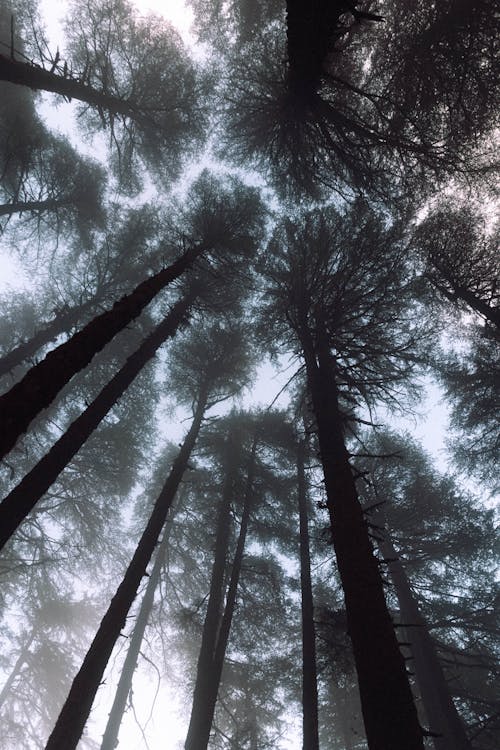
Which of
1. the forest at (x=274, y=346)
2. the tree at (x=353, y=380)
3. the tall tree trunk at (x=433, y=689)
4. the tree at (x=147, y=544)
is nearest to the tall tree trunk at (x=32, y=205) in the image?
the forest at (x=274, y=346)

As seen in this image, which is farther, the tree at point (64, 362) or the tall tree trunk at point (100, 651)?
the tall tree trunk at point (100, 651)

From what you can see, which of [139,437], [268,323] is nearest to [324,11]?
[268,323]

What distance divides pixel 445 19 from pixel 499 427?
1036 centimetres

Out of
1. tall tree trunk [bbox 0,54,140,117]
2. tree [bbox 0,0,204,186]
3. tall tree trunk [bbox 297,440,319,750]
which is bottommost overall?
tall tree trunk [bbox 297,440,319,750]

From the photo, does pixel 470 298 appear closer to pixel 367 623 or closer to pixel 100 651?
pixel 367 623

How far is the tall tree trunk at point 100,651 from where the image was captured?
15.9ft

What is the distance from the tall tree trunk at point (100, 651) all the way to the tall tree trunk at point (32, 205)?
31.4 ft

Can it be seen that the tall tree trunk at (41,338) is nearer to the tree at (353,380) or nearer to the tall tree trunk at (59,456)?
the tall tree trunk at (59,456)

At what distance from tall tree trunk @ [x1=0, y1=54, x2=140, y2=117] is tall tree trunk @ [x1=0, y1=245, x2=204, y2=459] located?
7800mm

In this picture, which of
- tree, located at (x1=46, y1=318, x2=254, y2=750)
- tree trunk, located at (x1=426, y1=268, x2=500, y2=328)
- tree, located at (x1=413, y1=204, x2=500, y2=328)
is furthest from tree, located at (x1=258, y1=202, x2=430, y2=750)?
tree, located at (x1=46, y1=318, x2=254, y2=750)

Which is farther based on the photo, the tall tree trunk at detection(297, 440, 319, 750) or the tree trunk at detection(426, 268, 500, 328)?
the tree trunk at detection(426, 268, 500, 328)

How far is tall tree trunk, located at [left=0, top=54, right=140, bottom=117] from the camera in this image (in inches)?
322

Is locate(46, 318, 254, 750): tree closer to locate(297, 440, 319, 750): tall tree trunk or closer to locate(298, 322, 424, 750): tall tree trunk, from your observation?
locate(297, 440, 319, 750): tall tree trunk

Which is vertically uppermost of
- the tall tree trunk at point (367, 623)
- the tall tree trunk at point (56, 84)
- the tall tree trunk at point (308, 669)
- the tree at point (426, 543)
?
the tall tree trunk at point (56, 84)
